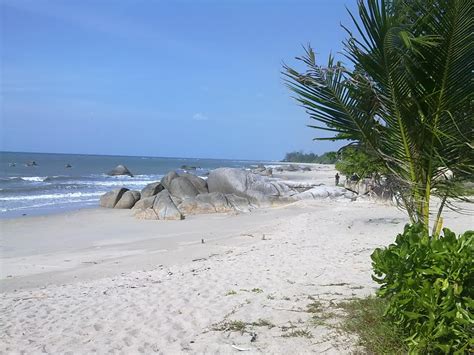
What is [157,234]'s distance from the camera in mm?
15219

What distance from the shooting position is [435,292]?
3.20 m

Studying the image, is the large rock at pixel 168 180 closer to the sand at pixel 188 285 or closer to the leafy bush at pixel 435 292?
the sand at pixel 188 285

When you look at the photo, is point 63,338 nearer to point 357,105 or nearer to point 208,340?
point 208,340

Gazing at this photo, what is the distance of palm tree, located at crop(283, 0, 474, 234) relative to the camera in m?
3.78

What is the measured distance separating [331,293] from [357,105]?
2893 millimetres

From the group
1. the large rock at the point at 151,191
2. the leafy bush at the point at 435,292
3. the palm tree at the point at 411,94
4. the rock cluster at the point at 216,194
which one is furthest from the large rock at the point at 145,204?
the leafy bush at the point at 435,292

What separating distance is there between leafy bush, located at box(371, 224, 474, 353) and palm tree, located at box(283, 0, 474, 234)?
884 mm

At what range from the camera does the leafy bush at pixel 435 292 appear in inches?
124

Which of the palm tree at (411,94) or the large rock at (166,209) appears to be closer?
the palm tree at (411,94)

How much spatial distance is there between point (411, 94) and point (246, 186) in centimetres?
1962

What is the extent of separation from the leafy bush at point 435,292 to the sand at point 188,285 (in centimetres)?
88

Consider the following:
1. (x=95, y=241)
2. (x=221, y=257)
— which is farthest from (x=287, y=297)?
(x=95, y=241)

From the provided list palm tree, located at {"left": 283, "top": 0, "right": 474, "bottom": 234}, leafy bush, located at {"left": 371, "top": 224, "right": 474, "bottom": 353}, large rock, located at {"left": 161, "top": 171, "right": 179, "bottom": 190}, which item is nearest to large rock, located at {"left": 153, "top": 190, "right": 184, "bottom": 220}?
large rock, located at {"left": 161, "top": 171, "right": 179, "bottom": 190}

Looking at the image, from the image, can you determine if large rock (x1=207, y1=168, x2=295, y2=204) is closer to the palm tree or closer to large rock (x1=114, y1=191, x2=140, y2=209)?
large rock (x1=114, y1=191, x2=140, y2=209)
